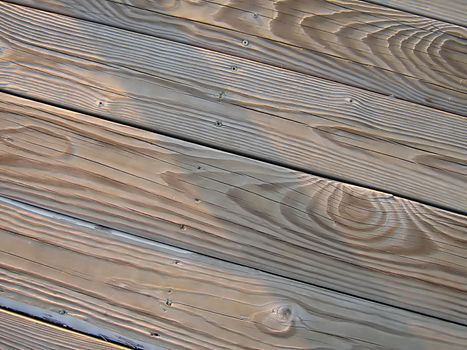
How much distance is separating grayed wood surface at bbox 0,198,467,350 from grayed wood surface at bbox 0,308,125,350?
0.12 feet

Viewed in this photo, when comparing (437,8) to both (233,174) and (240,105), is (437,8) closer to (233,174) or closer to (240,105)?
(240,105)

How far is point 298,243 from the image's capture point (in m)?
1.21

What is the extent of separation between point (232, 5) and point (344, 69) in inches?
11.8

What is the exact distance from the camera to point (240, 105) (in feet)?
4.30

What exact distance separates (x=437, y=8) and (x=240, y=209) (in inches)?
27.2

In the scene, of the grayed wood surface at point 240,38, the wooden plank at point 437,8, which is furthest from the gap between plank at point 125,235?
the wooden plank at point 437,8

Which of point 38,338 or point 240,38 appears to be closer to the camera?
point 38,338

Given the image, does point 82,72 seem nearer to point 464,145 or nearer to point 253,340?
point 253,340

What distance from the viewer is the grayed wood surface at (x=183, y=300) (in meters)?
1.15

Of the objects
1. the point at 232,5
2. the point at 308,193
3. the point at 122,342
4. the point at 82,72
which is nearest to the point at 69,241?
the point at 122,342

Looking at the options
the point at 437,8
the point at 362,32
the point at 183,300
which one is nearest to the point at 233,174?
the point at 183,300

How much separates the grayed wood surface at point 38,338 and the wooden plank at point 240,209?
225mm

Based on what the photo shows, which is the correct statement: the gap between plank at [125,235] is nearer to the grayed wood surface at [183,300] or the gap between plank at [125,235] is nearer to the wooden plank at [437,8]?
the grayed wood surface at [183,300]

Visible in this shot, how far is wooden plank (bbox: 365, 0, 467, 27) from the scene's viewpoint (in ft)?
4.63
